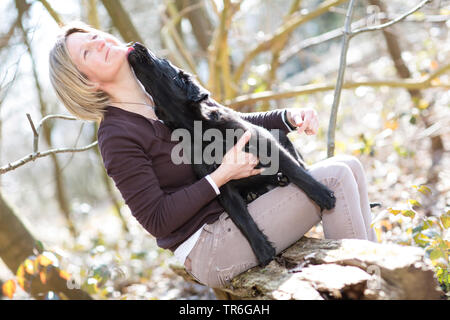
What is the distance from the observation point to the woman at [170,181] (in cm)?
173

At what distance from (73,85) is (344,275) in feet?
4.73

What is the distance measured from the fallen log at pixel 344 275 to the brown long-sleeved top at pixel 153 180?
36 centimetres

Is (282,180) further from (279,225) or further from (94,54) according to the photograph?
(94,54)

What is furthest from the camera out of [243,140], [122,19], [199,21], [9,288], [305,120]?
[199,21]

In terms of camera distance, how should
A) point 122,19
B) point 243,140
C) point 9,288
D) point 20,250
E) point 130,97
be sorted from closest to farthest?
point 243,140 < point 130,97 < point 9,288 < point 20,250 < point 122,19

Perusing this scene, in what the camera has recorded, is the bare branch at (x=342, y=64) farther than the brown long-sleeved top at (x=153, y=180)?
Yes

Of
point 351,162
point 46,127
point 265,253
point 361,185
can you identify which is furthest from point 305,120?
point 46,127

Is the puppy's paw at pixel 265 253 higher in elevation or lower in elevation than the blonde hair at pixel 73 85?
lower

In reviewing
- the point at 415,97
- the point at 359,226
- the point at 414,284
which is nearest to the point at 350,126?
the point at 415,97

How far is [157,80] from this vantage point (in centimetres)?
188

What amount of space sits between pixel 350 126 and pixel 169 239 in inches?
208

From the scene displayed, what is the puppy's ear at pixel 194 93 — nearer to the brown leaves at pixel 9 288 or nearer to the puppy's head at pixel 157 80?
Answer: the puppy's head at pixel 157 80

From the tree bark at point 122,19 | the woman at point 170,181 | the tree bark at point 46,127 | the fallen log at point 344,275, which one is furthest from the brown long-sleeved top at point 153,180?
the tree bark at point 122,19
